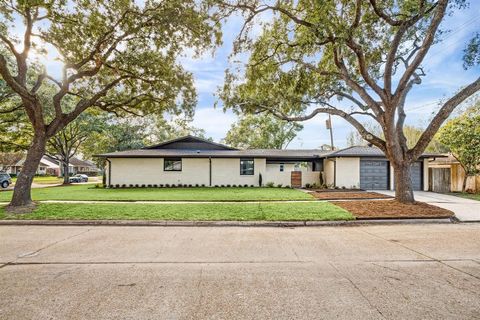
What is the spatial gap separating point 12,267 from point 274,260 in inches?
181

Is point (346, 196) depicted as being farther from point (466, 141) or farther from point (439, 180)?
point (439, 180)

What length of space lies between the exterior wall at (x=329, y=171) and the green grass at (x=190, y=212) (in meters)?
9.20

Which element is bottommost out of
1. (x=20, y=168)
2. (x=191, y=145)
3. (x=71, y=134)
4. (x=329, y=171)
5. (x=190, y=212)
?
(x=190, y=212)

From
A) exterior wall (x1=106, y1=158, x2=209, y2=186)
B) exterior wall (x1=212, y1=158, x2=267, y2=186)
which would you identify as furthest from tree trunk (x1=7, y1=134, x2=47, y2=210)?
exterior wall (x1=212, y1=158, x2=267, y2=186)

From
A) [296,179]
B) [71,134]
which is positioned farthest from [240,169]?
[71,134]

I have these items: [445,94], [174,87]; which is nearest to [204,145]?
[174,87]

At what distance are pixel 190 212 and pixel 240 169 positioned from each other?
37.2 feet

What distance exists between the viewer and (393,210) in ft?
30.4

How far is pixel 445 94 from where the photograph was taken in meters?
21.2

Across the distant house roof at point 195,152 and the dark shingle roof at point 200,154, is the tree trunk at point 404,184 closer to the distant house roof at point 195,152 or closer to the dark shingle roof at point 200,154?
the dark shingle roof at point 200,154

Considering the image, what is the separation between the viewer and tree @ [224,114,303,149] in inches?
1340

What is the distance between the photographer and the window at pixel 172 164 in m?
19.9

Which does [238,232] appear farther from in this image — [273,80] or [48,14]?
[48,14]

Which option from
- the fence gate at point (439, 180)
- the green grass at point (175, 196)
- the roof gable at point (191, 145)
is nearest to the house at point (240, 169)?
the fence gate at point (439, 180)
